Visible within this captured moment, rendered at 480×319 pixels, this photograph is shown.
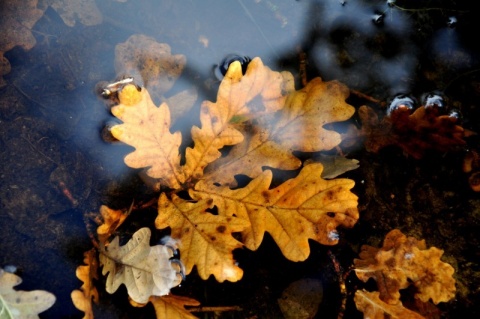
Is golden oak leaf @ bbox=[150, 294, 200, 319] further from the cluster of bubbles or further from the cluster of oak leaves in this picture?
the cluster of bubbles

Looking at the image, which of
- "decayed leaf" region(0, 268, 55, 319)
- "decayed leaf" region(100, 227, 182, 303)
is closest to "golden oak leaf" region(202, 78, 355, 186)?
"decayed leaf" region(100, 227, 182, 303)

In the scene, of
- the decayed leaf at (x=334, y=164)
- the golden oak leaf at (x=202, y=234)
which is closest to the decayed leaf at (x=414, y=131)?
the decayed leaf at (x=334, y=164)

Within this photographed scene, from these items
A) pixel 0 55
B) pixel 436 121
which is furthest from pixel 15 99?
pixel 436 121

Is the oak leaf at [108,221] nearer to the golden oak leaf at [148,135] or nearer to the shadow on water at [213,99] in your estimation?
the shadow on water at [213,99]

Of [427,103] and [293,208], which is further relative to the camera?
[427,103]

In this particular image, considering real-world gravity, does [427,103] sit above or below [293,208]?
below

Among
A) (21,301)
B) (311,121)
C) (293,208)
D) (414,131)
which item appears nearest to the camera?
(21,301)

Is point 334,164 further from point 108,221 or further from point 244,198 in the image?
point 108,221

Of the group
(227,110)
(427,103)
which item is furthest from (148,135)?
(427,103)
